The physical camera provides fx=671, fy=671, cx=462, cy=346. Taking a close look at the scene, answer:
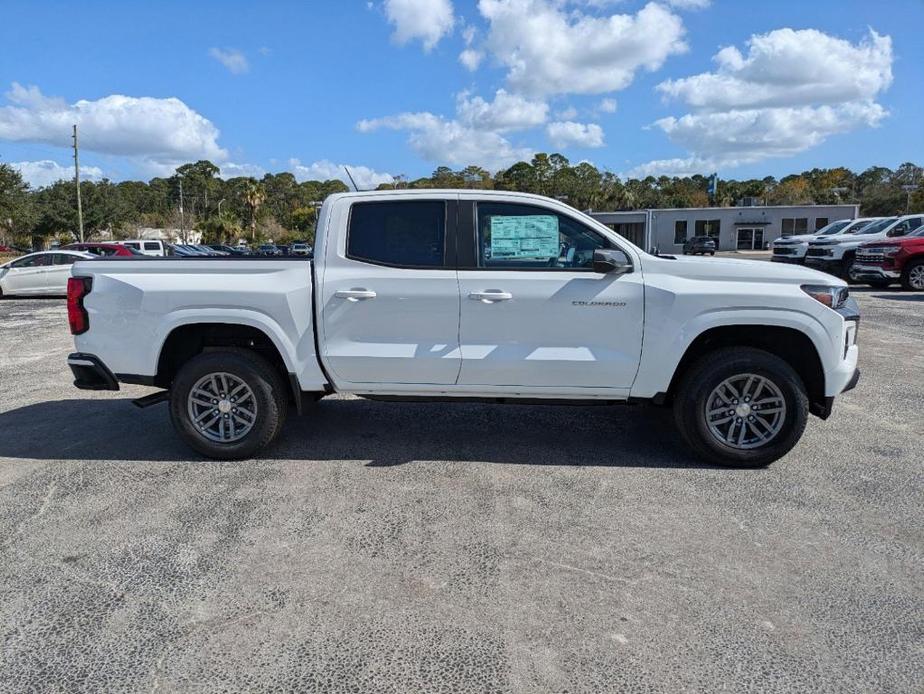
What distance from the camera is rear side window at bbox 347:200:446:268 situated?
4.77m

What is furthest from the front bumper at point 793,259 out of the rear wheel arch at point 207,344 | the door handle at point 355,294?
the rear wheel arch at point 207,344

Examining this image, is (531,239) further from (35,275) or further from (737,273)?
(35,275)

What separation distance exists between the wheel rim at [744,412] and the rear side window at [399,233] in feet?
7.12

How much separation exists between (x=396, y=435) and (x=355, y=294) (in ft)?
4.67

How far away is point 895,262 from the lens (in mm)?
16250

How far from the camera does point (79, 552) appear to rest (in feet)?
11.8

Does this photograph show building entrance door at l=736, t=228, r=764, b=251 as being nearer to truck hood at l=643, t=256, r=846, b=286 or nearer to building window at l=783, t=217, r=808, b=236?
building window at l=783, t=217, r=808, b=236

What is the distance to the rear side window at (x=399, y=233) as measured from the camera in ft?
15.7

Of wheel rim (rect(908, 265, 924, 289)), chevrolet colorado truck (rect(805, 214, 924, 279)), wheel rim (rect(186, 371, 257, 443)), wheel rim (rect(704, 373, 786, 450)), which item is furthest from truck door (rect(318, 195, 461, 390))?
chevrolet colorado truck (rect(805, 214, 924, 279))

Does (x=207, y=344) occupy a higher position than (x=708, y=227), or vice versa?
(x=708, y=227)

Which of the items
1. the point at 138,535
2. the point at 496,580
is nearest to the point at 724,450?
the point at 496,580

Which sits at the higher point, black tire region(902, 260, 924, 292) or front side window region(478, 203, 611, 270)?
front side window region(478, 203, 611, 270)

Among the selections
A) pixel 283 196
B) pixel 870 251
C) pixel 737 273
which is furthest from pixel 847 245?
pixel 283 196

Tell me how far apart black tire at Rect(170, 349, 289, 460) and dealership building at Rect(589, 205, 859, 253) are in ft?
190
